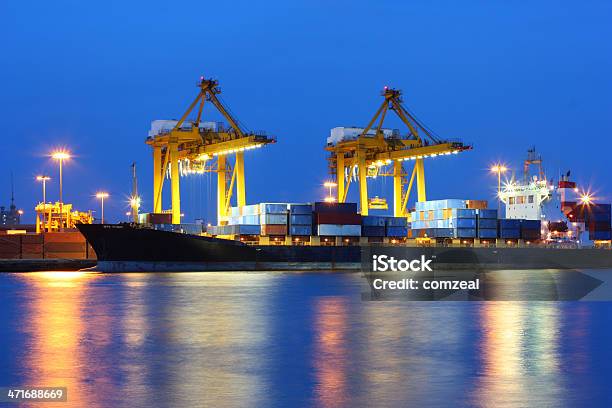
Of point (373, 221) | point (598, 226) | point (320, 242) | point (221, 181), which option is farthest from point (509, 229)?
point (221, 181)

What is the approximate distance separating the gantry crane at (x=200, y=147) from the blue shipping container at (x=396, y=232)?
1327 cm

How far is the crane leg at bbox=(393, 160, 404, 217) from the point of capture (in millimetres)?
86588

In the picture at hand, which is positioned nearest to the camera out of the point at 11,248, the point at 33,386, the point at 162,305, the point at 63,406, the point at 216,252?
the point at 63,406

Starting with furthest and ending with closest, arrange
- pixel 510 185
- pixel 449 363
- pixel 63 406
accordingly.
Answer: pixel 510 185
pixel 449 363
pixel 63 406

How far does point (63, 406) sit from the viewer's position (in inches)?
432

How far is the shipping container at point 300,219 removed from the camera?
70.5 m

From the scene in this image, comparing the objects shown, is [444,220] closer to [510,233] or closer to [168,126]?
[510,233]

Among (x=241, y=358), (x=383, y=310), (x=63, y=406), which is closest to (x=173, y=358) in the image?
(x=241, y=358)

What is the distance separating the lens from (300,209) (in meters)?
71.2

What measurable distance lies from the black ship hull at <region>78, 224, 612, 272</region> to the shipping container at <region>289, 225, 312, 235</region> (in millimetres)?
1254

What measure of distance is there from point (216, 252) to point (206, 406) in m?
57.8

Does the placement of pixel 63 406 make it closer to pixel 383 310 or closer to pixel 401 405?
pixel 401 405

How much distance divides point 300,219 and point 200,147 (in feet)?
35.5

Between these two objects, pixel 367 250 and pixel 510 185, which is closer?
pixel 367 250
